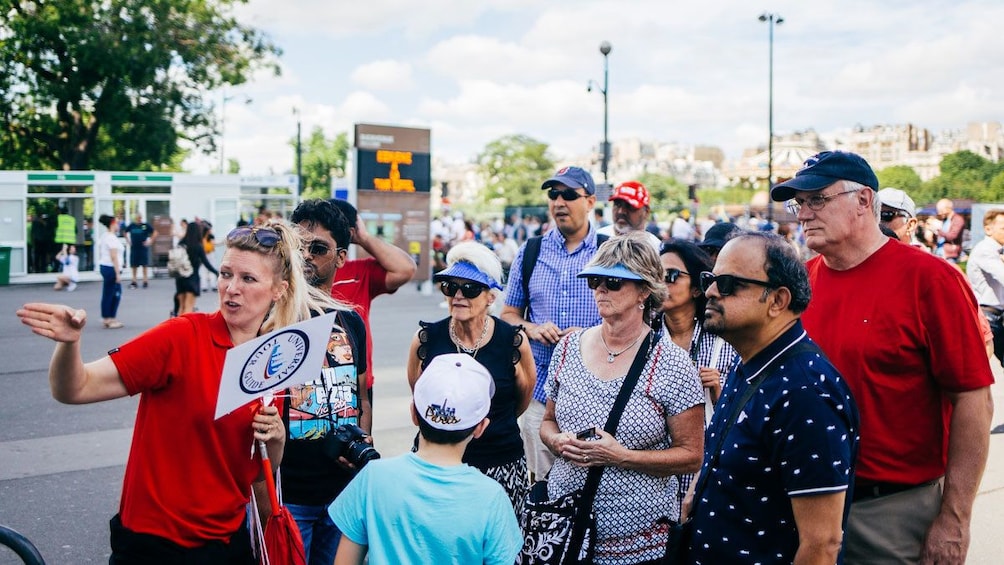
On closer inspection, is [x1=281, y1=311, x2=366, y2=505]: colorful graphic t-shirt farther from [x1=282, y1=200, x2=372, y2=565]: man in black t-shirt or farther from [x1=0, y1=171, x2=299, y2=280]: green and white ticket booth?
[x1=0, y1=171, x2=299, y2=280]: green and white ticket booth

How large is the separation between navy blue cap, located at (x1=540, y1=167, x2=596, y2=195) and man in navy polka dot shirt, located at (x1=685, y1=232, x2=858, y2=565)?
8.70ft

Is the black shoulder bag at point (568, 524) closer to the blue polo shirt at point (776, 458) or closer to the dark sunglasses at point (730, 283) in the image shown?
the blue polo shirt at point (776, 458)

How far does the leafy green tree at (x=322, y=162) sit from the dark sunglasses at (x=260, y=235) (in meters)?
69.4

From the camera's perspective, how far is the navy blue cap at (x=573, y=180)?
5.35 meters

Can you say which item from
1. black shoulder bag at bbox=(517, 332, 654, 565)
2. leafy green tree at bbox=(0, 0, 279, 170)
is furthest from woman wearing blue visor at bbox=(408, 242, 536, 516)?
leafy green tree at bbox=(0, 0, 279, 170)

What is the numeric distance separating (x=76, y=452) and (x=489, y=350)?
182 inches

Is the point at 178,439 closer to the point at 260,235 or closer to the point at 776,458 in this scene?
the point at 260,235

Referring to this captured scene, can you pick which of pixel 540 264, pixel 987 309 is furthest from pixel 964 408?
pixel 987 309

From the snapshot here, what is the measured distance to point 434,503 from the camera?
2459mm

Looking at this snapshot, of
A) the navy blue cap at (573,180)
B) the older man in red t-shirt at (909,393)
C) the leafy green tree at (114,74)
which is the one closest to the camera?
the older man in red t-shirt at (909,393)

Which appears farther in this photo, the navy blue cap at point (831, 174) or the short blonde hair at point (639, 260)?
the short blonde hair at point (639, 260)

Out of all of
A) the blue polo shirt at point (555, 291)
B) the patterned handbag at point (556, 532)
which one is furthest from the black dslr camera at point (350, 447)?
the blue polo shirt at point (555, 291)

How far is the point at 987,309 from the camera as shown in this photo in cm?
830

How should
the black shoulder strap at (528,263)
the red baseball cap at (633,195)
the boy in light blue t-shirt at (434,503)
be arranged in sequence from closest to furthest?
the boy in light blue t-shirt at (434,503)
the black shoulder strap at (528,263)
the red baseball cap at (633,195)
